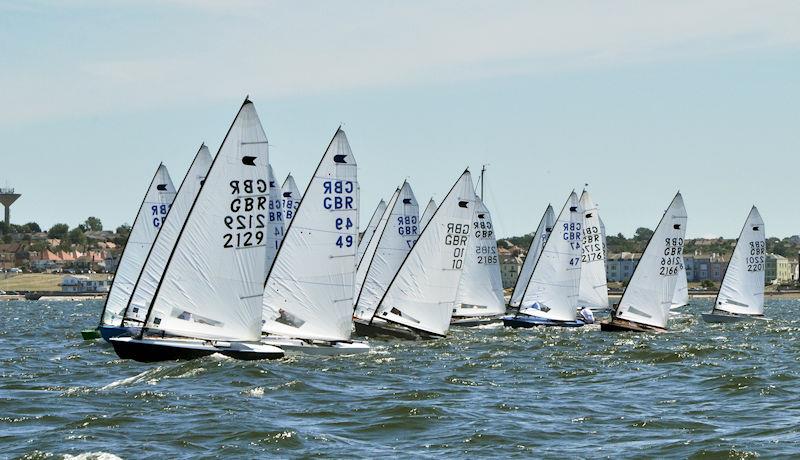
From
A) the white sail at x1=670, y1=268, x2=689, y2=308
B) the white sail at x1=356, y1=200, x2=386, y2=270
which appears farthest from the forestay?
the white sail at x1=670, y1=268, x2=689, y2=308

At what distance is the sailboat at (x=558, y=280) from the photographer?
6106 centimetres

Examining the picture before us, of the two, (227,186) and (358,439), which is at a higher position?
(227,186)

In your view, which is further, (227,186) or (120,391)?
(227,186)

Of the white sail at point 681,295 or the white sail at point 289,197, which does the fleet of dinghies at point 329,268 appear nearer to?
the white sail at point 289,197

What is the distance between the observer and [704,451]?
870 inches

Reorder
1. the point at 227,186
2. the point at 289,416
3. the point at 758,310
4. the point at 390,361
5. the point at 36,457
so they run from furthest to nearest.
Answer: the point at 758,310, the point at 390,361, the point at 227,186, the point at 289,416, the point at 36,457

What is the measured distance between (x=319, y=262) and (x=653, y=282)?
22.9m

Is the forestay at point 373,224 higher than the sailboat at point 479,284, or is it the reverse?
the forestay at point 373,224

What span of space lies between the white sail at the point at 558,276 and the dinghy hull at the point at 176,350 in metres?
28.1

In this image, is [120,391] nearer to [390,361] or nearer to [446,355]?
[390,361]

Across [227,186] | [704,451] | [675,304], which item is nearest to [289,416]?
[704,451]

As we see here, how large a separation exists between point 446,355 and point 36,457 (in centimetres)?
2061

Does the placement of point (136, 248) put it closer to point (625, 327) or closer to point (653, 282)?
point (625, 327)

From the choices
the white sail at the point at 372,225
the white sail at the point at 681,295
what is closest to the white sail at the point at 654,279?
the white sail at the point at 372,225
